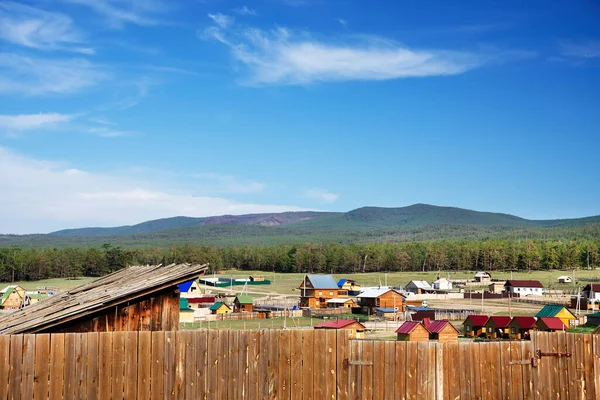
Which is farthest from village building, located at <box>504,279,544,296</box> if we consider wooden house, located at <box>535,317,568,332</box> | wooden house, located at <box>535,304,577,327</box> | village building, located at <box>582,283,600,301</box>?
wooden house, located at <box>535,317,568,332</box>

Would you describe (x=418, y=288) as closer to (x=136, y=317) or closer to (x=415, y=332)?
(x=415, y=332)

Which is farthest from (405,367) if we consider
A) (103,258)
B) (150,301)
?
(103,258)

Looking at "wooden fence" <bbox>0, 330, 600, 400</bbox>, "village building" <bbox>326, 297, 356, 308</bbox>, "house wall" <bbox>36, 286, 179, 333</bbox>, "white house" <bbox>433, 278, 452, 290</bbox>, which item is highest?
"house wall" <bbox>36, 286, 179, 333</bbox>

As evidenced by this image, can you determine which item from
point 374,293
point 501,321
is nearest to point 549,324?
point 501,321

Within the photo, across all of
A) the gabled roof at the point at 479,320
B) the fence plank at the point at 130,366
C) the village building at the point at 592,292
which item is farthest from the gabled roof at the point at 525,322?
the fence plank at the point at 130,366

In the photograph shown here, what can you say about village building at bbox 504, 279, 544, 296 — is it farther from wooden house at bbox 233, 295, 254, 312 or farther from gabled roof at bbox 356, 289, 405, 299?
wooden house at bbox 233, 295, 254, 312

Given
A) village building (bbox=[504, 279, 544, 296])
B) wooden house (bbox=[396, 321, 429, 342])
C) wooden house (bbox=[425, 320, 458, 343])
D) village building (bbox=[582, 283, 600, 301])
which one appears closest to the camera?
wooden house (bbox=[396, 321, 429, 342])

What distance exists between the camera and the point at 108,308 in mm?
12023

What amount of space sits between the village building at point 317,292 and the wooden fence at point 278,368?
79.3m

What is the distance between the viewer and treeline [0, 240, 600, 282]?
153 meters

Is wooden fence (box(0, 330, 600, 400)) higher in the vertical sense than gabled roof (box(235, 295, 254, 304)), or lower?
higher

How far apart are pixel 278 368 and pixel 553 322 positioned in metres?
48.2

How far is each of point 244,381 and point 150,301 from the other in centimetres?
368

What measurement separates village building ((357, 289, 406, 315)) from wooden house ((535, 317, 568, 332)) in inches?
1042
